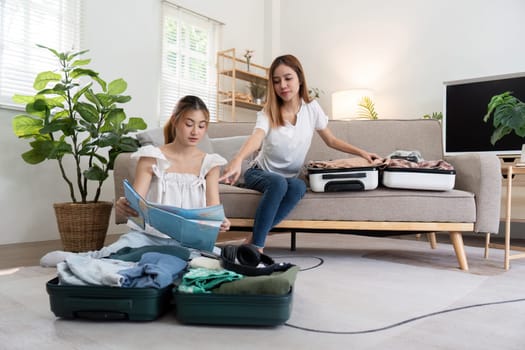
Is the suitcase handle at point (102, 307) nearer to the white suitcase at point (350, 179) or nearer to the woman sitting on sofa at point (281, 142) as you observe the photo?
the woman sitting on sofa at point (281, 142)

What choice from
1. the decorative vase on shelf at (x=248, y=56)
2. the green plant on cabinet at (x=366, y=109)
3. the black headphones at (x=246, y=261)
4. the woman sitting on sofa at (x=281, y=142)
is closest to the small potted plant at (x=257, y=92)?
the decorative vase on shelf at (x=248, y=56)

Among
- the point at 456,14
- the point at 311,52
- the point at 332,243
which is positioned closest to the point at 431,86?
the point at 456,14

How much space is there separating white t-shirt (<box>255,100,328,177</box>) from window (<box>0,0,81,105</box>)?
5.70 ft

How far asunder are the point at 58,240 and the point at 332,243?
1804 millimetres

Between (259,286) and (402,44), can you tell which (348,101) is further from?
(259,286)

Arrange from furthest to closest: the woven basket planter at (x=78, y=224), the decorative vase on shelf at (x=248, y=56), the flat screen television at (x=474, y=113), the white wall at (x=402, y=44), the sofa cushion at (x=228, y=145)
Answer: the decorative vase on shelf at (x=248, y=56) < the white wall at (x=402, y=44) < the flat screen television at (x=474, y=113) < the sofa cushion at (x=228, y=145) < the woven basket planter at (x=78, y=224)

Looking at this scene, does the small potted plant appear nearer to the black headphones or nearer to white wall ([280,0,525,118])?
white wall ([280,0,525,118])

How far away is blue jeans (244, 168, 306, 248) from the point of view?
1787 millimetres

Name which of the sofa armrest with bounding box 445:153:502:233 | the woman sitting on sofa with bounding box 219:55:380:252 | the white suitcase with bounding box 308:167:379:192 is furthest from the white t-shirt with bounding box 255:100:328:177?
the sofa armrest with bounding box 445:153:502:233

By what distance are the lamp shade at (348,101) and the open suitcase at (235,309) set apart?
10.0ft

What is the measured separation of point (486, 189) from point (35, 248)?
2.39 m

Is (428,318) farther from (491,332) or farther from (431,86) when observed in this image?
(431,86)

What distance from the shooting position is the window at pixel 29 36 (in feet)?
8.60

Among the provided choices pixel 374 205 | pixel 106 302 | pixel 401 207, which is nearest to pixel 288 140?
pixel 374 205
